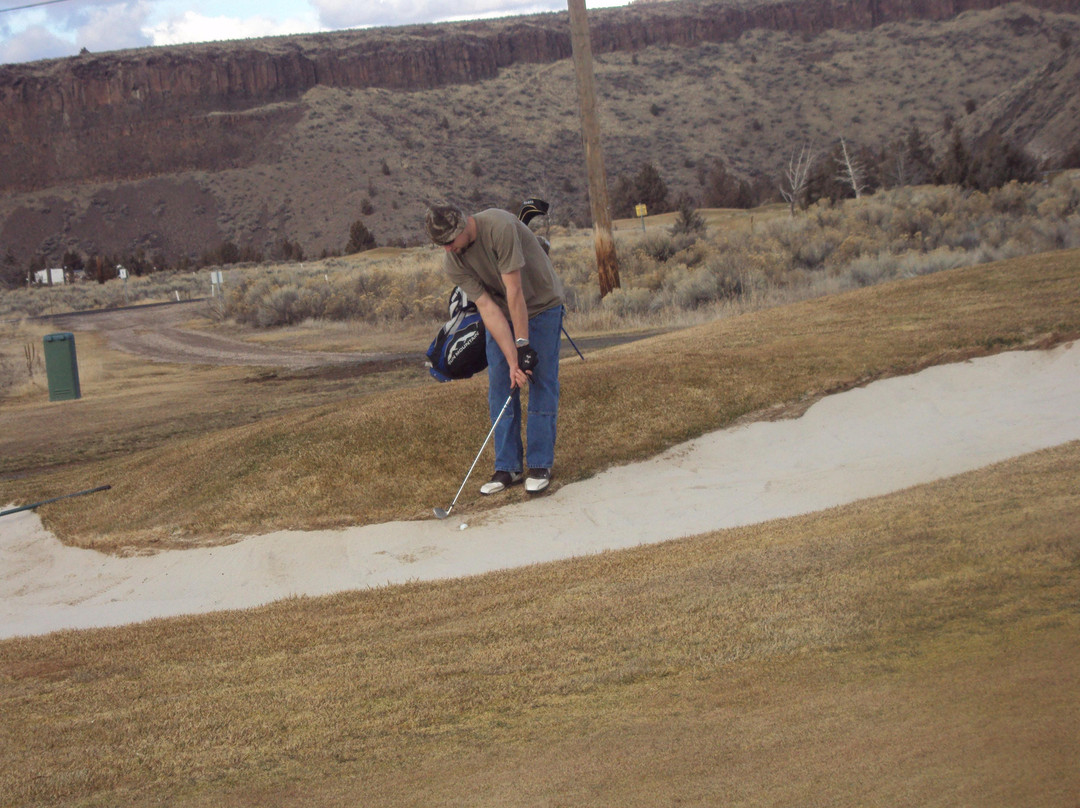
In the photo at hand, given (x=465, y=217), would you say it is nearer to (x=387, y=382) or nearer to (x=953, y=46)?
(x=387, y=382)

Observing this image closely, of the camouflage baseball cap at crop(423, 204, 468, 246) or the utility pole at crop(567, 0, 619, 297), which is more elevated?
the utility pole at crop(567, 0, 619, 297)

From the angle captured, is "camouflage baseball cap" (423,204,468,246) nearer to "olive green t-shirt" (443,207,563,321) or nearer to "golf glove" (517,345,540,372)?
"olive green t-shirt" (443,207,563,321)

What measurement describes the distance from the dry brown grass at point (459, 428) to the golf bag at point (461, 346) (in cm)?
85

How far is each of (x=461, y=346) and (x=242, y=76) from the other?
9552cm

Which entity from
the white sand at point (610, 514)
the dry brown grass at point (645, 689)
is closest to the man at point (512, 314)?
the white sand at point (610, 514)

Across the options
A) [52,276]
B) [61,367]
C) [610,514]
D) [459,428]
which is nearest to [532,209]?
[459,428]

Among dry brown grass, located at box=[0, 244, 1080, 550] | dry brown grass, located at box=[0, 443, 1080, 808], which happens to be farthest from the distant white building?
dry brown grass, located at box=[0, 443, 1080, 808]

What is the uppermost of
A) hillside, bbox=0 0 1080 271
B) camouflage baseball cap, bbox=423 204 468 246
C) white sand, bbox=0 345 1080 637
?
hillside, bbox=0 0 1080 271

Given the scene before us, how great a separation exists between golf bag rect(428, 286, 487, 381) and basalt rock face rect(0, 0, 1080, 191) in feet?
279

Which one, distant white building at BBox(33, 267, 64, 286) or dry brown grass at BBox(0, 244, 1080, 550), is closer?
dry brown grass at BBox(0, 244, 1080, 550)

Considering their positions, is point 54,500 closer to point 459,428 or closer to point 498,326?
point 459,428

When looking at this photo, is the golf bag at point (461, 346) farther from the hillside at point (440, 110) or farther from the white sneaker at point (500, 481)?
the hillside at point (440, 110)

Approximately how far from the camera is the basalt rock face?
9056 cm

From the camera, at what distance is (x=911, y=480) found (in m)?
6.88
